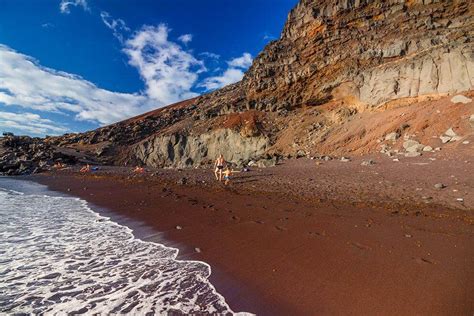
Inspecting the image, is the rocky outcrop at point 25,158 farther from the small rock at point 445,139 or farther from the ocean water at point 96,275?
the small rock at point 445,139

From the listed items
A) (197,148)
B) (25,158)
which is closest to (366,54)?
(197,148)

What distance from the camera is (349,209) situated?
25.0 ft

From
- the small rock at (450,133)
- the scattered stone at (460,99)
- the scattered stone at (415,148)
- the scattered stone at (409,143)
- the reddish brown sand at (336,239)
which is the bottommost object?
the reddish brown sand at (336,239)

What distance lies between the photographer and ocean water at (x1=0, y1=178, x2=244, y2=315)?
11.0ft

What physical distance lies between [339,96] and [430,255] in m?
24.6

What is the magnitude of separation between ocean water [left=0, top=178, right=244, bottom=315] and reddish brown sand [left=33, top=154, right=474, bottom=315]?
1.39 feet

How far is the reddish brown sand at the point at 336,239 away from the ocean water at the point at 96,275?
0.42 metres

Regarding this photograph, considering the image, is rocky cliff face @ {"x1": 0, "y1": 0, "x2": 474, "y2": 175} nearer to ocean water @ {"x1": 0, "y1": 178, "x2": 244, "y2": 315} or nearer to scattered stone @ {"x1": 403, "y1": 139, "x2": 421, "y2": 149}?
scattered stone @ {"x1": 403, "y1": 139, "x2": 421, "y2": 149}

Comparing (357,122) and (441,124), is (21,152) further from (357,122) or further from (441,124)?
(441,124)

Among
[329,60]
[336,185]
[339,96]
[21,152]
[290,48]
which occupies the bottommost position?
[336,185]

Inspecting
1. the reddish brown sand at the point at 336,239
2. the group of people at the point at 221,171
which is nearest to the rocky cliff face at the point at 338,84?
the group of people at the point at 221,171

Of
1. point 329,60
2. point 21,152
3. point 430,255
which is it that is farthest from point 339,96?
point 21,152

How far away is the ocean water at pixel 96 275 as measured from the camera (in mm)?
3352

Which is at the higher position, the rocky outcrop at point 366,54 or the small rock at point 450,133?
the rocky outcrop at point 366,54
